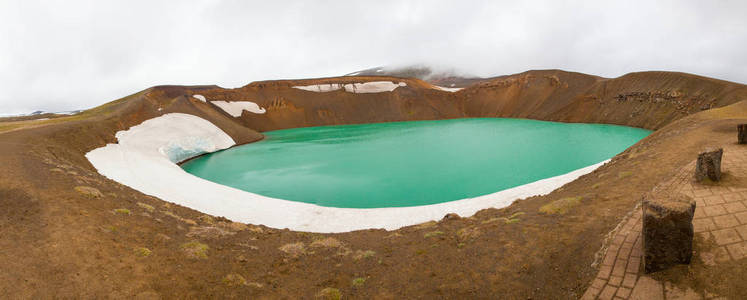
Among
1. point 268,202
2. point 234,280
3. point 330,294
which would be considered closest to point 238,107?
point 268,202

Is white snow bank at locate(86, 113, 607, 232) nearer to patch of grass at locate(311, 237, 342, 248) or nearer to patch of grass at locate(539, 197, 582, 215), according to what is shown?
patch of grass at locate(311, 237, 342, 248)

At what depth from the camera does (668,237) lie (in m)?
4.15

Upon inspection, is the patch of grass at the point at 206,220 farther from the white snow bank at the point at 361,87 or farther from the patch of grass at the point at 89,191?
the white snow bank at the point at 361,87

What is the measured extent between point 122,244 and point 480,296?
7.36 meters

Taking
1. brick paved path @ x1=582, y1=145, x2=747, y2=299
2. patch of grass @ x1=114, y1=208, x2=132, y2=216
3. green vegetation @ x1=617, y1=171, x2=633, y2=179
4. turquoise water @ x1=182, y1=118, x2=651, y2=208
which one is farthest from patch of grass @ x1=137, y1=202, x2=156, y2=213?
green vegetation @ x1=617, y1=171, x2=633, y2=179

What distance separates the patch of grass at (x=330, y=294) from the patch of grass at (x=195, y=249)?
2996 mm

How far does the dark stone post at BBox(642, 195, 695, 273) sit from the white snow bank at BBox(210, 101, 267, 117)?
205ft

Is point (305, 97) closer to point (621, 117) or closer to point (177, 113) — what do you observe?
point (177, 113)

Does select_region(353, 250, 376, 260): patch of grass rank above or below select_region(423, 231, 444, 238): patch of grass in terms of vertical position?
below

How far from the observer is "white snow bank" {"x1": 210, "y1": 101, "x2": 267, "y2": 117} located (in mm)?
58812

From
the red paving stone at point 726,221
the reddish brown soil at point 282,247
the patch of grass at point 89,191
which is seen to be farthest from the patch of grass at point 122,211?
the red paving stone at point 726,221

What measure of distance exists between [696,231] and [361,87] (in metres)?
69.9

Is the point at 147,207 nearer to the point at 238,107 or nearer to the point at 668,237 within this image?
the point at 668,237

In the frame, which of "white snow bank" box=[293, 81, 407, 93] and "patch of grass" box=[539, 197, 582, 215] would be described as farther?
"white snow bank" box=[293, 81, 407, 93]
